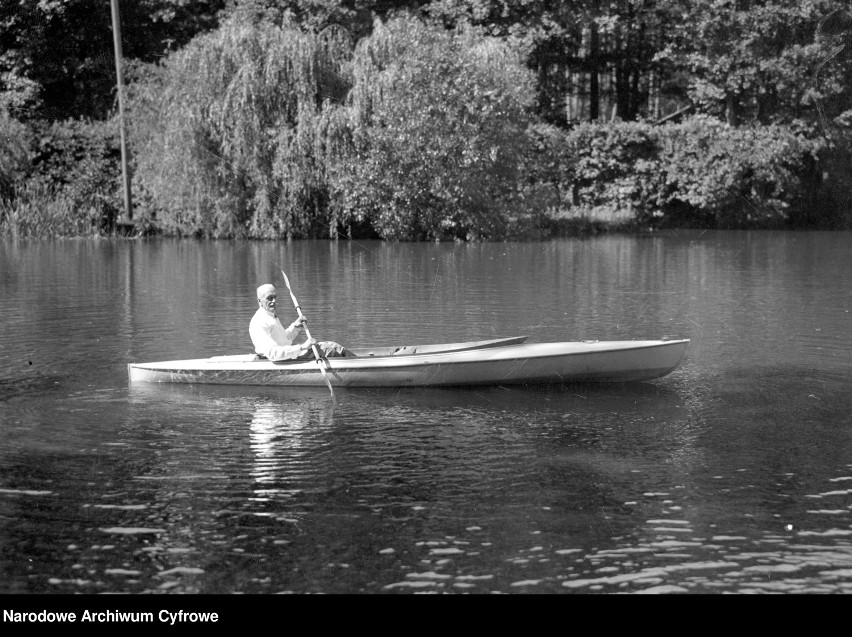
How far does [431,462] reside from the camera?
9.49 metres

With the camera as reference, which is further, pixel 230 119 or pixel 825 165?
pixel 825 165

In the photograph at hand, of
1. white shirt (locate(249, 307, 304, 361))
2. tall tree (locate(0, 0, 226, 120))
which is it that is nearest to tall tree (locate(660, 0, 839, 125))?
tall tree (locate(0, 0, 226, 120))

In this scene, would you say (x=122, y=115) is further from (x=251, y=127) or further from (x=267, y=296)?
(x=267, y=296)

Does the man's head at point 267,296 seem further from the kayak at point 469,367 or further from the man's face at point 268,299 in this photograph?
the kayak at point 469,367

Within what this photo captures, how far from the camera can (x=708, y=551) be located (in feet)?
24.0

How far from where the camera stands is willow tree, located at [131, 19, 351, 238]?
31.5m

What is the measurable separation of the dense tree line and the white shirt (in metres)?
18.7

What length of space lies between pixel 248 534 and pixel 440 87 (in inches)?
969

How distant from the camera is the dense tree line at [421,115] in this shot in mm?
31547

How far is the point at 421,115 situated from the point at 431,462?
22.5 m

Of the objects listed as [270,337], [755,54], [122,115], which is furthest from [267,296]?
[755,54]

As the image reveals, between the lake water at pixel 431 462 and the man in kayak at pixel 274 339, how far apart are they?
16.8 inches
